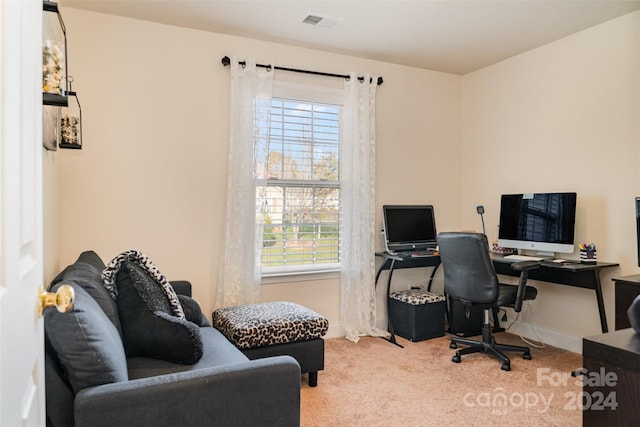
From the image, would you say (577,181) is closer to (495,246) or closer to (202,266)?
(495,246)

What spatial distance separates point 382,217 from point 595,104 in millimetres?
1935

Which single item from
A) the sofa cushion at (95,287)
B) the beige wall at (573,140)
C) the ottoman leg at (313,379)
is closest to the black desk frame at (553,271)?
the beige wall at (573,140)

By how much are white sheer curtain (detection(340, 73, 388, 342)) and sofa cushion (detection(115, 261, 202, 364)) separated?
207cm

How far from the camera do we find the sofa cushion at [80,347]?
1389 millimetres

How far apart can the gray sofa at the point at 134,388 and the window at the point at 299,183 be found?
1979mm

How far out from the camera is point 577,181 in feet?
11.5

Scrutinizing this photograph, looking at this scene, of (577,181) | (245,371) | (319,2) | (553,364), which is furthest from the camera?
(577,181)

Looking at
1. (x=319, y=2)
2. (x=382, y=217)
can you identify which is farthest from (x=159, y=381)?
(x=382, y=217)

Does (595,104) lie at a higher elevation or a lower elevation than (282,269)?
higher

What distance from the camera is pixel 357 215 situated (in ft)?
12.6

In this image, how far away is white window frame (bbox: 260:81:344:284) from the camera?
3.65m

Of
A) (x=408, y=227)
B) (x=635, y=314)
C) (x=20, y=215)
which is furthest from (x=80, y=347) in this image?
(x=408, y=227)

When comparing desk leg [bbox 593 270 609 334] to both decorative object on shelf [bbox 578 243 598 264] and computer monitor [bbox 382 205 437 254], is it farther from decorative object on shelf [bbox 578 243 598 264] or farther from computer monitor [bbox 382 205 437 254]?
computer monitor [bbox 382 205 437 254]

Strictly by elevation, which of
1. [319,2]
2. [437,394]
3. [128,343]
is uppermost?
[319,2]
